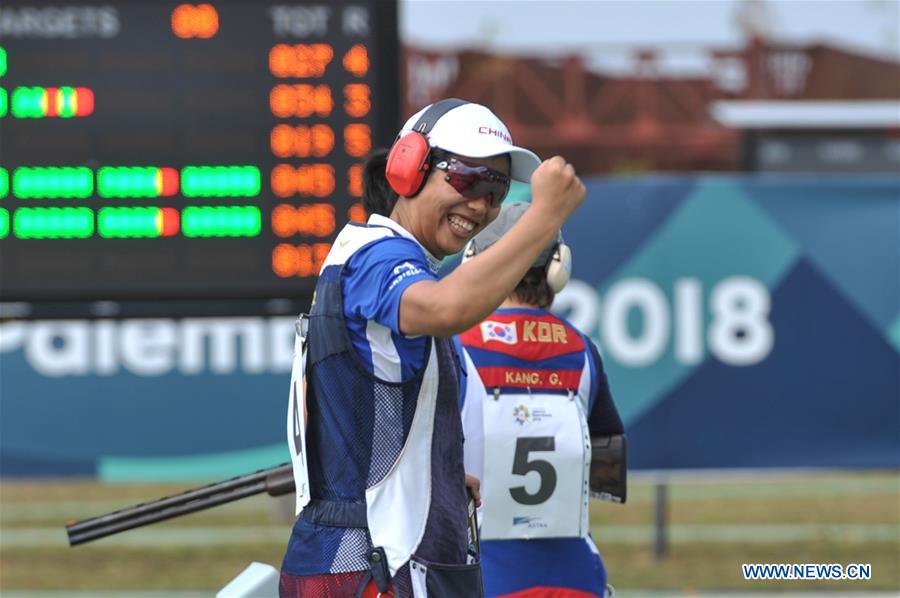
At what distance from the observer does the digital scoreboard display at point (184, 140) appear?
7.44 m

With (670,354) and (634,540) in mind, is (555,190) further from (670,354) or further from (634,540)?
(634,540)

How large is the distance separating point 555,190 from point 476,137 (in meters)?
0.39

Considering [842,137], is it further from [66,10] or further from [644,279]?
[66,10]

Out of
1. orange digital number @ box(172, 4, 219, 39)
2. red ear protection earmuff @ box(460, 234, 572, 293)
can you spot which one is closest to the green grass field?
orange digital number @ box(172, 4, 219, 39)

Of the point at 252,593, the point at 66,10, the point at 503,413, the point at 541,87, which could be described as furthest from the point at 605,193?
the point at 541,87

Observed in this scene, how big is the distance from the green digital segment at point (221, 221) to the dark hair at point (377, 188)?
364 cm

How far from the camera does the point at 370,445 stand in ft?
11.0

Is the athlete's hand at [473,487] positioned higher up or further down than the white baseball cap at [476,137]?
further down

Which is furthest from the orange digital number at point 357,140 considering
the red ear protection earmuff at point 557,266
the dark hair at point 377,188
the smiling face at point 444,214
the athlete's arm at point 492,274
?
the athlete's arm at point 492,274

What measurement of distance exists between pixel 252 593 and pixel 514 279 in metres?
1.29

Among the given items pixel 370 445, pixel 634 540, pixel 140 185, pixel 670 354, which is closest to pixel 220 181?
pixel 140 185

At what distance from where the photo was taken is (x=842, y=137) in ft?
42.1

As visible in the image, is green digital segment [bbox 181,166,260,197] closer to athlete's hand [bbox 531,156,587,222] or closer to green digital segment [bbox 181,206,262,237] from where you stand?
green digital segment [bbox 181,206,262,237]

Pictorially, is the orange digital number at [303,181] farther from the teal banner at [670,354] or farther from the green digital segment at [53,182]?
the teal banner at [670,354]
